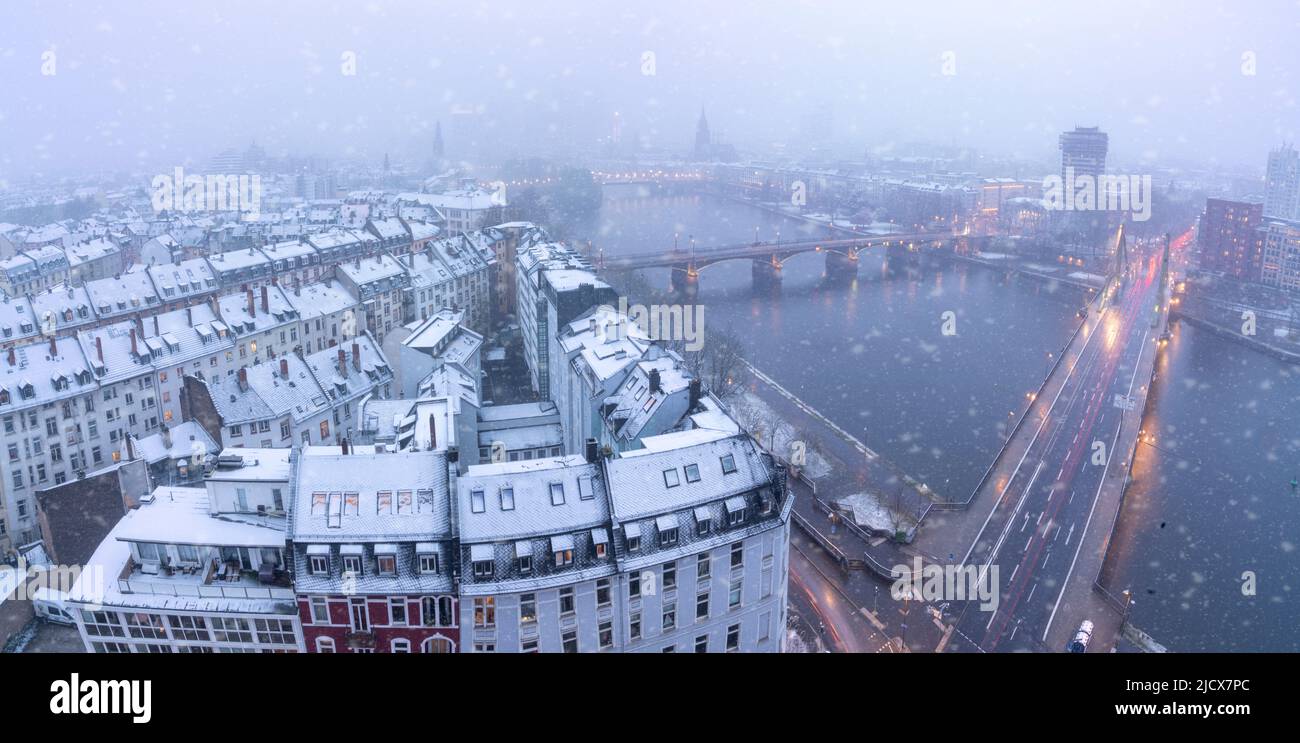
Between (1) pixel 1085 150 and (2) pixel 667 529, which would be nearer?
(2) pixel 667 529

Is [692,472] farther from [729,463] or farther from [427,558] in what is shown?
[427,558]

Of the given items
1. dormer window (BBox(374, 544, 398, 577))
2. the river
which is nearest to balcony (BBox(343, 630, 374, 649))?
dormer window (BBox(374, 544, 398, 577))

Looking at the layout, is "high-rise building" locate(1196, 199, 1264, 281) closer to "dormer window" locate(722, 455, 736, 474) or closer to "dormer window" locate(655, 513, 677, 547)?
"dormer window" locate(722, 455, 736, 474)

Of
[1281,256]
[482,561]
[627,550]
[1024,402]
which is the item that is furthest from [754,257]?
[482,561]

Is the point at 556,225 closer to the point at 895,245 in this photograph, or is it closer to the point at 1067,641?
the point at 895,245

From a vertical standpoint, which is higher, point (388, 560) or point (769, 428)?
point (388, 560)
